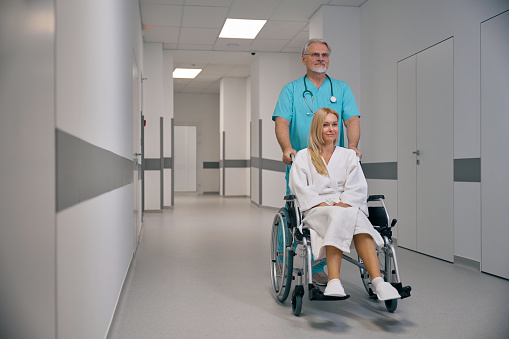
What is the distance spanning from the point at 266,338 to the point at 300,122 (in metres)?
1.56

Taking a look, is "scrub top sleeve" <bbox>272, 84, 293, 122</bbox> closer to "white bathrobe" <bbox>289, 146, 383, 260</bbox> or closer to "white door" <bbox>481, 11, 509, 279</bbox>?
"white bathrobe" <bbox>289, 146, 383, 260</bbox>

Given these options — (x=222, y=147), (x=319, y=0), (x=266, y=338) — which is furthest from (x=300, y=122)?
(x=222, y=147)

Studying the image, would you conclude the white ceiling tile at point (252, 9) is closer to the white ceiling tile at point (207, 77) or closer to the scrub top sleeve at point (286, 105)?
the scrub top sleeve at point (286, 105)

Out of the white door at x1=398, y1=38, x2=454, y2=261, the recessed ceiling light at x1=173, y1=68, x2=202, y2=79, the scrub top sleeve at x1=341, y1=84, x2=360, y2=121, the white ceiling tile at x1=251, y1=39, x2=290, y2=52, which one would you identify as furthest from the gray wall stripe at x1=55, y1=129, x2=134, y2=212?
the recessed ceiling light at x1=173, y1=68, x2=202, y2=79

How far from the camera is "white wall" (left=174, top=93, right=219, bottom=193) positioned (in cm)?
1410

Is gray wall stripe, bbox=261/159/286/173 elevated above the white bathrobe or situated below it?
above

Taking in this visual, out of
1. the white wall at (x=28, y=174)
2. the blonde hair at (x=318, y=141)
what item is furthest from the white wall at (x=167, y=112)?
the white wall at (x=28, y=174)

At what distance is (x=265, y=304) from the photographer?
3.00m

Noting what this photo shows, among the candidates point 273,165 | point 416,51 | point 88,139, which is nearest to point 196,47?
point 273,165

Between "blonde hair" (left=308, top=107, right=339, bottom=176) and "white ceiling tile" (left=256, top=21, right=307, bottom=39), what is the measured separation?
177 inches

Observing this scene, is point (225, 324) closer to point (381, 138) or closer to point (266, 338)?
point (266, 338)

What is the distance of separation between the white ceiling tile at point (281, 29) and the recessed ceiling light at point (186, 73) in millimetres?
3270

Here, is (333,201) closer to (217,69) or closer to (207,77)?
(217,69)

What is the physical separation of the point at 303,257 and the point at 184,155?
12047mm
